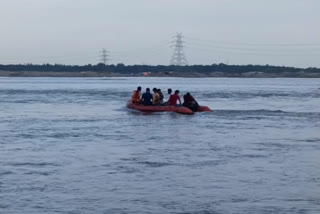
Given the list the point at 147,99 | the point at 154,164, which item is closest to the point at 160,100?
the point at 147,99

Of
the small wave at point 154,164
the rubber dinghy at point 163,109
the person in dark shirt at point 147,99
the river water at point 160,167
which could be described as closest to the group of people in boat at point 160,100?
the person in dark shirt at point 147,99

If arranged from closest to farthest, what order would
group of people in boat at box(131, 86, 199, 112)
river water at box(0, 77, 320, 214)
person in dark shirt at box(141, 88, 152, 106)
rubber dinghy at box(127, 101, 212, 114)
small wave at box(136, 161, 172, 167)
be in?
river water at box(0, 77, 320, 214) < small wave at box(136, 161, 172, 167) < rubber dinghy at box(127, 101, 212, 114) < group of people in boat at box(131, 86, 199, 112) < person in dark shirt at box(141, 88, 152, 106)

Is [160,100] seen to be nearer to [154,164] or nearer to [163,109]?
[163,109]

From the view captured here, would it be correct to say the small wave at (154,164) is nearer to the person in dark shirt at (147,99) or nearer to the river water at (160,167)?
the river water at (160,167)

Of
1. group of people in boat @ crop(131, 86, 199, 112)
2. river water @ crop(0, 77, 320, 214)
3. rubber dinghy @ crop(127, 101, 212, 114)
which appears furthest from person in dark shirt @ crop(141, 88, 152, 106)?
river water @ crop(0, 77, 320, 214)

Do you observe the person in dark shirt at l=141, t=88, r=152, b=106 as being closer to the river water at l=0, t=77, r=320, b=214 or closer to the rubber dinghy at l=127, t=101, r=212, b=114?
the rubber dinghy at l=127, t=101, r=212, b=114

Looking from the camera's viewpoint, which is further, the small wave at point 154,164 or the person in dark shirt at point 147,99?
the person in dark shirt at point 147,99

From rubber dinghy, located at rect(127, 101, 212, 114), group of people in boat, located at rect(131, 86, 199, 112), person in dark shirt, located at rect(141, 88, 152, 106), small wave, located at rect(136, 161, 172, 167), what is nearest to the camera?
small wave, located at rect(136, 161, 172, 167)

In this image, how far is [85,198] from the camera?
1301cm

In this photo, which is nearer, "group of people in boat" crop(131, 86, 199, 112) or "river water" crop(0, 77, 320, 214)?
"river water" crop(0, 77, 320, 214)

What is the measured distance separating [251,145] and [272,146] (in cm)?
71

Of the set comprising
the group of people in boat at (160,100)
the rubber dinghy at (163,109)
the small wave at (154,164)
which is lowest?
the small wave at (154,164)

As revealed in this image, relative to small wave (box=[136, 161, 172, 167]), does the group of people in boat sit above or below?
above

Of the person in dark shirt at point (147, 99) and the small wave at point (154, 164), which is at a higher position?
the person in dark shirt at point (147, 99)
